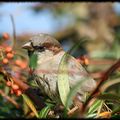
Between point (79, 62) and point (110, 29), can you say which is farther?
point (110, 29)

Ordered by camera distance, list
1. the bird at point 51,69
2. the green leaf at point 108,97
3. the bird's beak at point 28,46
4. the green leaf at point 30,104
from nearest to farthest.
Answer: the green leaf at point 108,97 < the green leaf at point 30,104 < the bird at point 51,69 < the bird's beak at point 28,46

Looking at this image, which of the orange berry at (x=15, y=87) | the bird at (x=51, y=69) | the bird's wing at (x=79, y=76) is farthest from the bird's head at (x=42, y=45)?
the orange berry at (x=15, y=87)

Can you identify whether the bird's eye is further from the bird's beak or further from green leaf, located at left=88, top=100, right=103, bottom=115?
green leaf, located at left=88, top=100, right=103, bottom=115

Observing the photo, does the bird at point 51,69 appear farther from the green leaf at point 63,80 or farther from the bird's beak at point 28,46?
the green leaf at point 63,80

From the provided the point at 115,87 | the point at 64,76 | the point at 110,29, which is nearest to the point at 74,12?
the point at 110,29

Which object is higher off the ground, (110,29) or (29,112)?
(29,112)

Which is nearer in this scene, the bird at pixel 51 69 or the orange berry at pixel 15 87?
the orange berry at pixel 15 87

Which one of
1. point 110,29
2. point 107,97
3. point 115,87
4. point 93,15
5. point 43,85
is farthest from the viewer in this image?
point 93,15

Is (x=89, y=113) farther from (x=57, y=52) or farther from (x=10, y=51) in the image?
(x=57, y=52)
